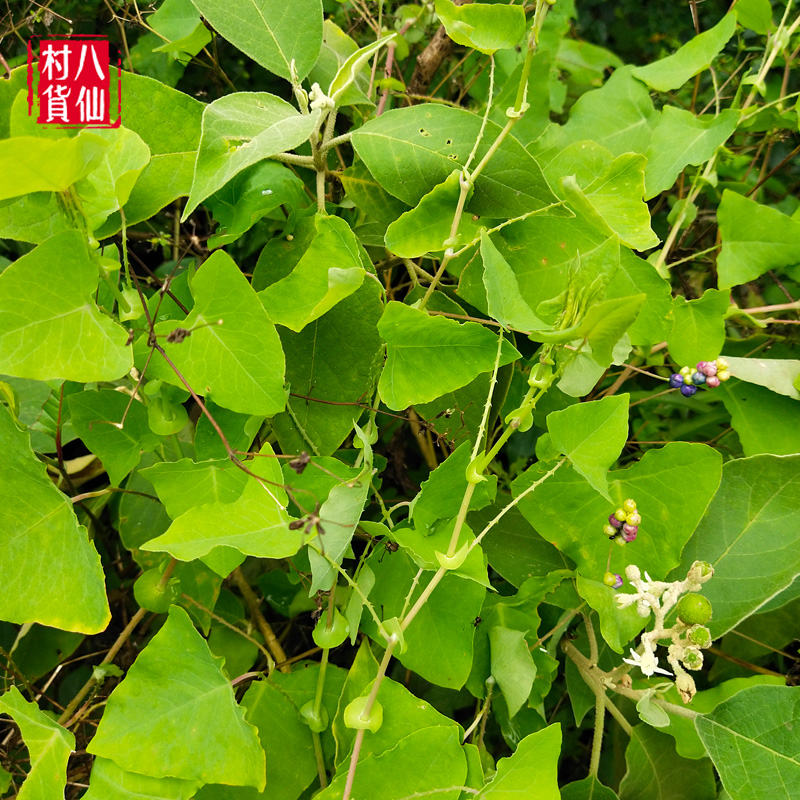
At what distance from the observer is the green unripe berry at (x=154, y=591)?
520 millimetres

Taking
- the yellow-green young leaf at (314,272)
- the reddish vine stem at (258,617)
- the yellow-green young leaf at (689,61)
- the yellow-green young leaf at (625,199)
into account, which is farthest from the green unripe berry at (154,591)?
the yellow-green young leaf at (689,61)

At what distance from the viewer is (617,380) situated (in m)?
0.69

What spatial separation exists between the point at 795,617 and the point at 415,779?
1.41ft

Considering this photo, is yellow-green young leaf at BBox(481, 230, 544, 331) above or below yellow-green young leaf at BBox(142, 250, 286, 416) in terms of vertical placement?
above

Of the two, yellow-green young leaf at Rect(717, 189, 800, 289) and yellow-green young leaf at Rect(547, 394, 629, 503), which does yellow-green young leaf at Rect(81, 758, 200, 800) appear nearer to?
yellow-green young leaf at Rect(547, 394, 629, 503)

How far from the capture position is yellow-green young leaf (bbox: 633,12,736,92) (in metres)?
0.67

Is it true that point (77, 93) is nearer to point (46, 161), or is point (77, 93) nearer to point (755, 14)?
point (46, 161)

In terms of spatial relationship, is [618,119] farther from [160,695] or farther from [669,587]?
[160,695]

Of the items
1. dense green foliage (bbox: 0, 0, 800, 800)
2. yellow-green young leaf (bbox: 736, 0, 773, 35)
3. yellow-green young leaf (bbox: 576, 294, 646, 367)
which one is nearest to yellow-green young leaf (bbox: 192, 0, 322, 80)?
dense green foliage (bbox: 0, 0, 800, 800)

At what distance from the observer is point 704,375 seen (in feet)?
1.94

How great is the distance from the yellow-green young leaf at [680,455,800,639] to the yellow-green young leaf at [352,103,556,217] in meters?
0.29

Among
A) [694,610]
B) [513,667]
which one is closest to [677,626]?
[694,610]

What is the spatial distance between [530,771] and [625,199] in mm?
424

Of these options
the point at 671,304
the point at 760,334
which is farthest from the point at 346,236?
the point at 760,334
